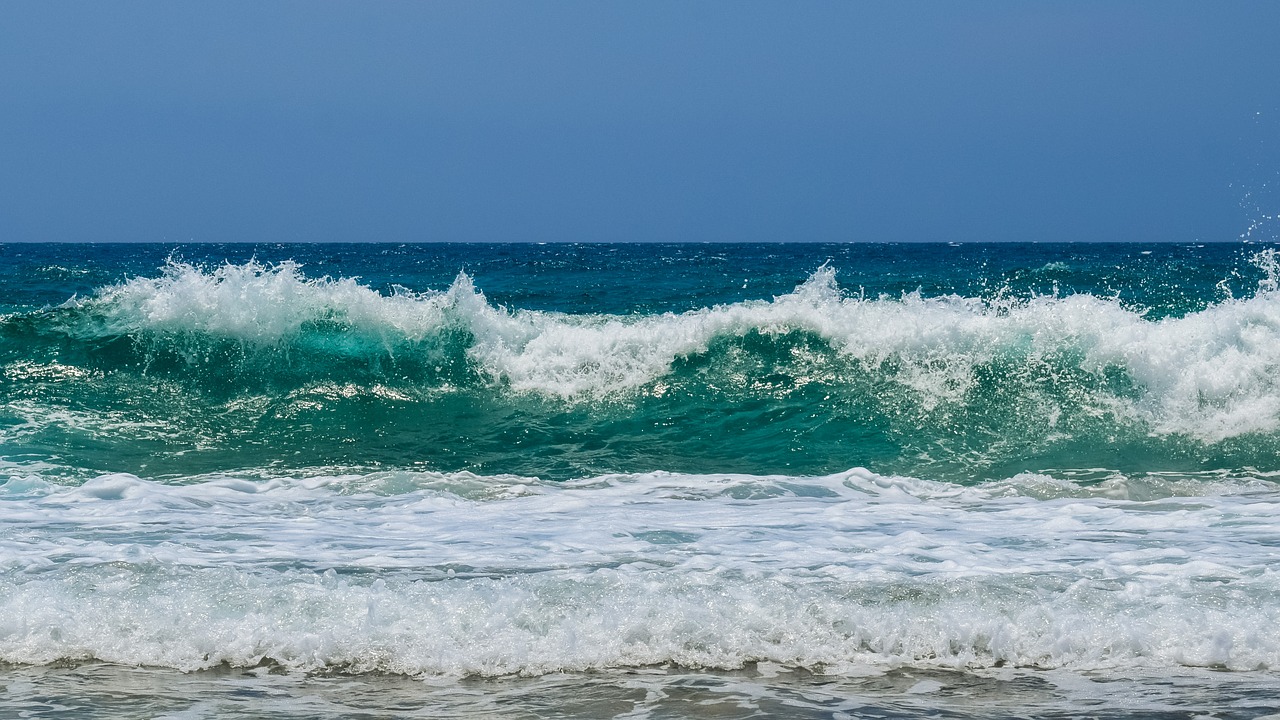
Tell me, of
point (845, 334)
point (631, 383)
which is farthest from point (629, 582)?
point (845, 334)

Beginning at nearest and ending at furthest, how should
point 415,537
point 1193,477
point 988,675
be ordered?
point 988,675 → point 415,537 → point 1193,477

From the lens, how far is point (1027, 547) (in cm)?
542

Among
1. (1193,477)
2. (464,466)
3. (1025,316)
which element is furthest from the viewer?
(1025,316)

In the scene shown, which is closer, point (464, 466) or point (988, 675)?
point (988, 675)

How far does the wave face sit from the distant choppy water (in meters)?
0.04

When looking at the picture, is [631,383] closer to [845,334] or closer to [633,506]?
[845,334]

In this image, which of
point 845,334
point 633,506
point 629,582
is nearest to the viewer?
point 629,582

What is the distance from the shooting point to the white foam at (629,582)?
4.05m

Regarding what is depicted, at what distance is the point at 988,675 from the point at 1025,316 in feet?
24.5

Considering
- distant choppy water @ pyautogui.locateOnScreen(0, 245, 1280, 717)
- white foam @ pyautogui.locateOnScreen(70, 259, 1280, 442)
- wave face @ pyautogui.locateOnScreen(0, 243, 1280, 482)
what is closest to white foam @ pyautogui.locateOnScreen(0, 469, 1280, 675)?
distant choppy water @ pyautogui.locateOnScreen(0, 245, 1280, 717)

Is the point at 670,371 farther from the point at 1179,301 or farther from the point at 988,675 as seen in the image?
the point at 1179,301

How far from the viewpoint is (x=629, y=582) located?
4.56 metres

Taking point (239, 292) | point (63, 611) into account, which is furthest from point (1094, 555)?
point (239, 292)

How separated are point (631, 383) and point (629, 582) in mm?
6110
